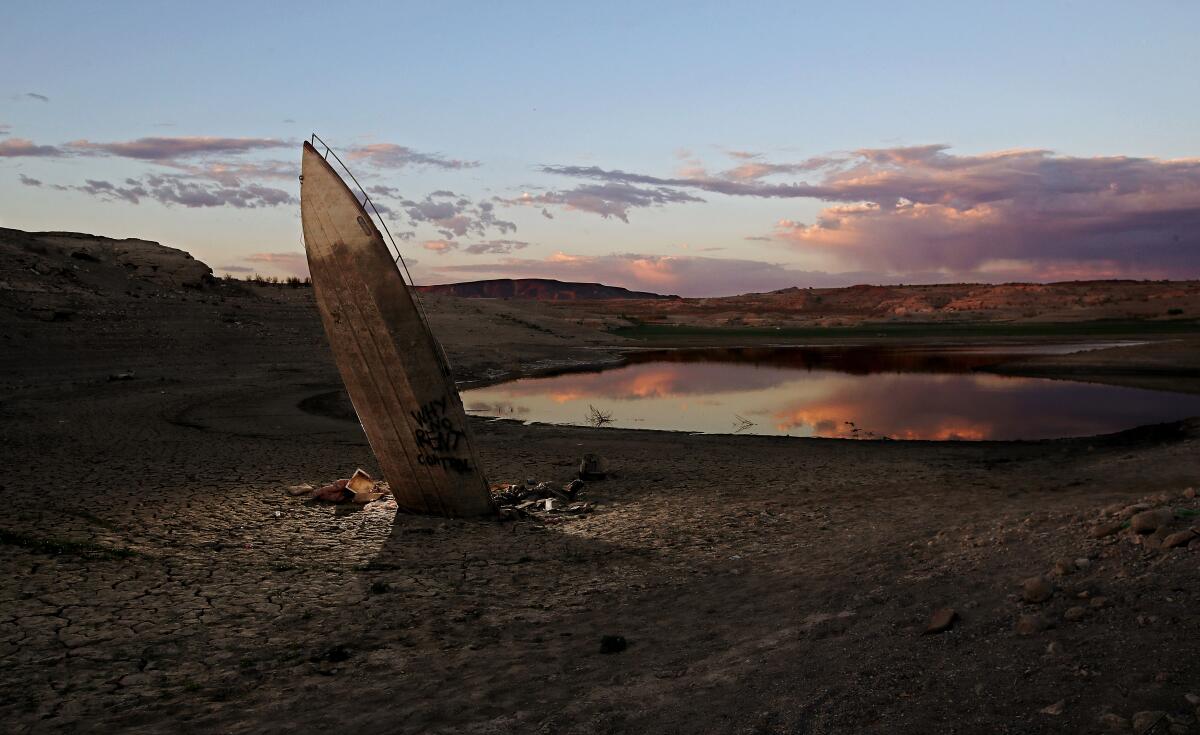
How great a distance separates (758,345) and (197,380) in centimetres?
3793

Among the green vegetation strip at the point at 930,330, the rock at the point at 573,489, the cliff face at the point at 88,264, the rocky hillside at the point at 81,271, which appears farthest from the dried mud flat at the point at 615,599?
the green vegetation strip at the point at 930,330

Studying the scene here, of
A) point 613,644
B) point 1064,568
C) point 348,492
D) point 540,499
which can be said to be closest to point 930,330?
point 540,499

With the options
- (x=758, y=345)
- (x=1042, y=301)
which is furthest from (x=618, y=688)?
(x=1042, y=301)

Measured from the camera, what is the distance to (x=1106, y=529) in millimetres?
6012

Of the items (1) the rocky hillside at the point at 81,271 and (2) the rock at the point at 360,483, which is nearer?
(2) the rock at the point at 360,483

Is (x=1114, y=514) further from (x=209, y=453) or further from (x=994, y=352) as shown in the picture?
(x=994, y=352)

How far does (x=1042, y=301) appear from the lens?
104m

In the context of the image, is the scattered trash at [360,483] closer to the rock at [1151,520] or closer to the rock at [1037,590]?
the rock at [1037,590]

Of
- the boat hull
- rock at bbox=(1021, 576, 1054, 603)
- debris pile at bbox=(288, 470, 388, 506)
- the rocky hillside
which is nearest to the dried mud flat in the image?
rock at bbox=(1021, 576, 1054, 603)

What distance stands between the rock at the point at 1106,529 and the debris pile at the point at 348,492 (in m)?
8.04

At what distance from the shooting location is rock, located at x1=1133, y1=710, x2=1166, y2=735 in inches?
135

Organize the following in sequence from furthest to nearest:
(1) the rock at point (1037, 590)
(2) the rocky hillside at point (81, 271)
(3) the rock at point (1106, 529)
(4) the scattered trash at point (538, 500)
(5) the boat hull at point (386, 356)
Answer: (2) the rocky hillside at point (81, 271)
(4) the scattered trash at point (538, 500)
(5) the boat hull at point (386, 356)
(3) the rock at point (1106, 529)
(1) the rock at point (1037, 590)

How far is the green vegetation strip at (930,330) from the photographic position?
56.5 metres

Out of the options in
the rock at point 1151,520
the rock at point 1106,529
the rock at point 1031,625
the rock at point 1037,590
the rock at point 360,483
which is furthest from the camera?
the rock at point 360,483
